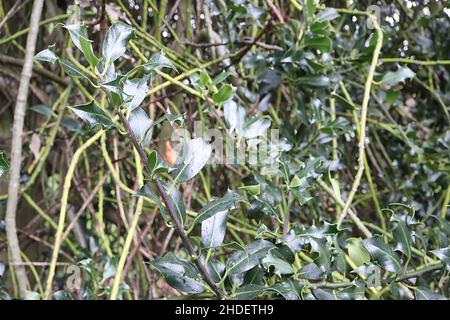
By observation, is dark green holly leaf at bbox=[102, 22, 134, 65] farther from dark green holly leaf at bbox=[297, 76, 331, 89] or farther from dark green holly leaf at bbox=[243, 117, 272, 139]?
dark green holly leaf at bbox=[297, 76, 331, 89]

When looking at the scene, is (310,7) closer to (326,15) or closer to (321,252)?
(326,15)

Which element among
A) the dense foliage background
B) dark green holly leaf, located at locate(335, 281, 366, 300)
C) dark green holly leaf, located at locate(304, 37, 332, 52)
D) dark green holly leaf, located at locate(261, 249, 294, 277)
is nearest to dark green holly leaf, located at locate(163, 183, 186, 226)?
the dense foliage background

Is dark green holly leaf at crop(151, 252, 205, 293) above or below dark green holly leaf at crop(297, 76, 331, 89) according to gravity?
below

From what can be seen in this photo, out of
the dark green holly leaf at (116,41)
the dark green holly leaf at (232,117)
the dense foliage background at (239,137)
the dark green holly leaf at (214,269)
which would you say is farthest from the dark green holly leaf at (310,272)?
the dark green holly leaf at (116,41)

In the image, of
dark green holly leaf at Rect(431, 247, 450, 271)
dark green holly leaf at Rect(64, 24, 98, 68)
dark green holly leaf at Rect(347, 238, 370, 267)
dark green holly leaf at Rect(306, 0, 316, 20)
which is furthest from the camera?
dark green holly leaf at Rect(306, 0, 316, 20)

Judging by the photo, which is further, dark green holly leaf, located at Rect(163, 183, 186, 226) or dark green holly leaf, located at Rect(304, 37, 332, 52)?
dark green holly leaf, located at Rect(304, 37, 332, 52)

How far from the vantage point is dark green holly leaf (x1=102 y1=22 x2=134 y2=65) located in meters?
0.49

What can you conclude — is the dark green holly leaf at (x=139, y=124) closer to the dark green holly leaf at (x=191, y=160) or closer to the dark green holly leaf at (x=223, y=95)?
the dark green holly leaf at (x=191, y=160)

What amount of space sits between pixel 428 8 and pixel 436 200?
1.45ft

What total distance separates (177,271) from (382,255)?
0.74 feet

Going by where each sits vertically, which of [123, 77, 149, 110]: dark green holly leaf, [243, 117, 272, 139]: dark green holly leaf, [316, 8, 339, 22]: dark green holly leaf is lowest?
A: [243, 117, 272, 139]: dark green holly leaf

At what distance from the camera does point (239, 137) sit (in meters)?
0.73

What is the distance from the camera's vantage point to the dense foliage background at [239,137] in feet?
1.79
